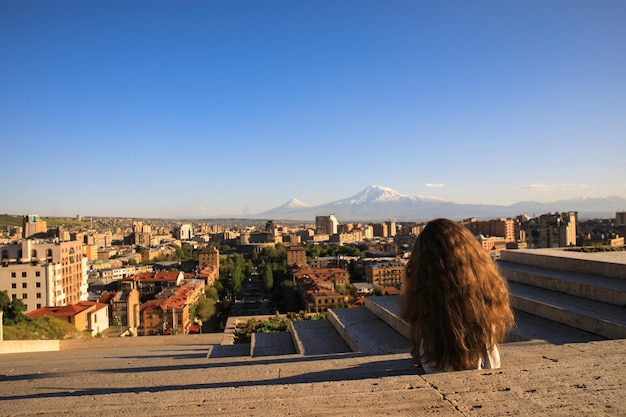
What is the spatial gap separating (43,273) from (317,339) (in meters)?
22.1

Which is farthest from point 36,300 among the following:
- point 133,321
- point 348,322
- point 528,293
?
point 528,293

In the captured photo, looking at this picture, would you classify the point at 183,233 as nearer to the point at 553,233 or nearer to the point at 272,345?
the point at 553,233

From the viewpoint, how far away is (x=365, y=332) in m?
6.10

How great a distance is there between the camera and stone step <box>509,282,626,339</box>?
4.22 m

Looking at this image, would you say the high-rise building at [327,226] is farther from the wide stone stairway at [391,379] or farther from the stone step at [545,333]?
the stone step at [545,333]

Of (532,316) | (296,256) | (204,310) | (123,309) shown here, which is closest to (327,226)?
(296,256)

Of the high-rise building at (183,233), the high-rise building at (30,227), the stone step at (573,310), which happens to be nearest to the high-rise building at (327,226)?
the high-rise building at (183,233)

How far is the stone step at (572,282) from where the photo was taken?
5.07 meters

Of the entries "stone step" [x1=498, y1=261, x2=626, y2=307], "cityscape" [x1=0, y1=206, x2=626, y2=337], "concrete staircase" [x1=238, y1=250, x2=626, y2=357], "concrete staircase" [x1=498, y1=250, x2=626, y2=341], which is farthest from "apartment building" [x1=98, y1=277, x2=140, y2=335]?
"concrete staircase" [x1=498, y1=250, x2=626, y2=341]

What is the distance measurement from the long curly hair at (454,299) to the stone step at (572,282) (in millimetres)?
2152

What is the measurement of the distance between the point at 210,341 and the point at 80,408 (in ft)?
26.8

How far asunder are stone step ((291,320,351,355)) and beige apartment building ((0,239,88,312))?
2099cm

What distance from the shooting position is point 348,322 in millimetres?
6906

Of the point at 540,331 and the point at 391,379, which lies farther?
the point at 540,331
